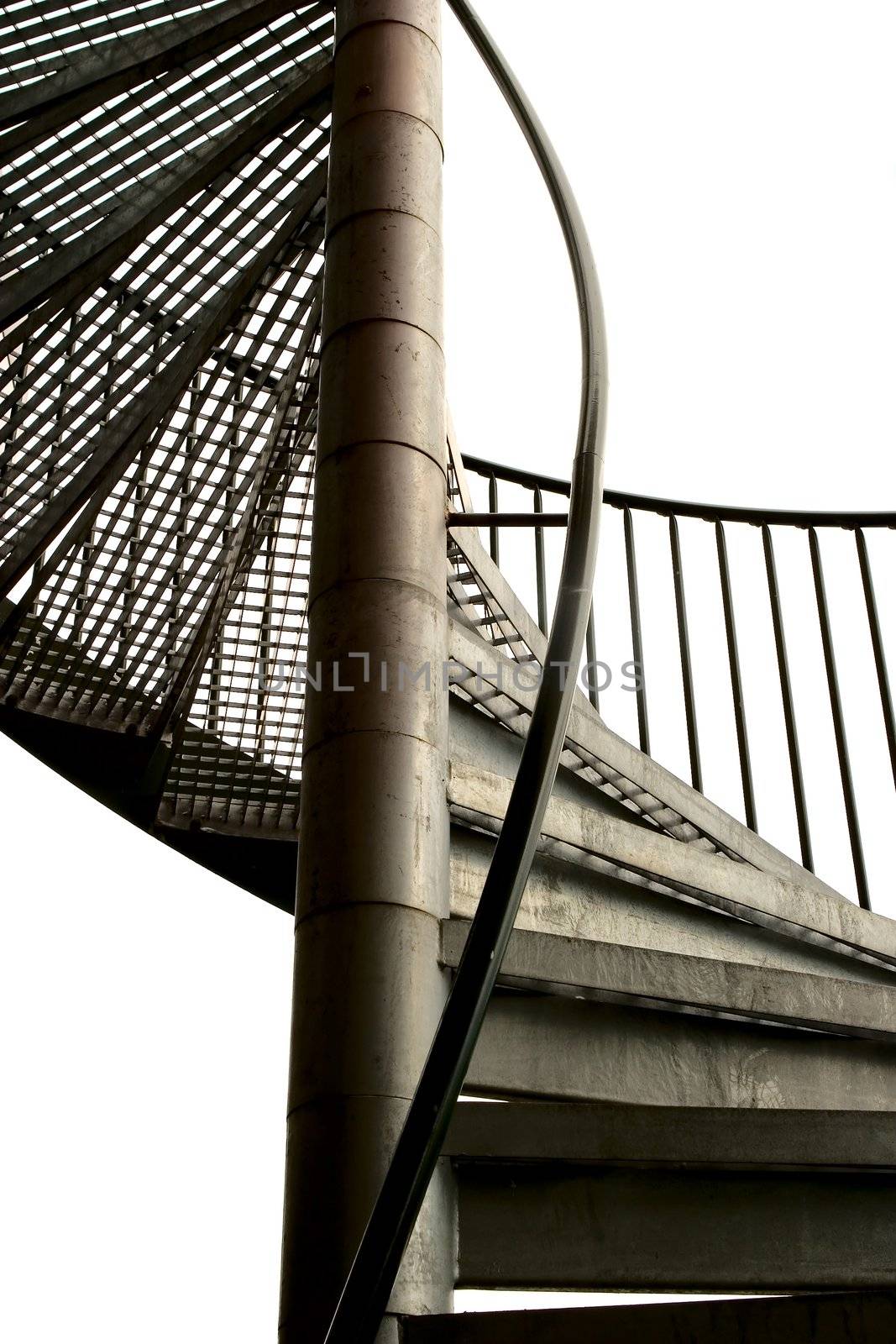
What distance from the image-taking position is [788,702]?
3.62 meters

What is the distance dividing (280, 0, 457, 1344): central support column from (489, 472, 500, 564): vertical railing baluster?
1546mm

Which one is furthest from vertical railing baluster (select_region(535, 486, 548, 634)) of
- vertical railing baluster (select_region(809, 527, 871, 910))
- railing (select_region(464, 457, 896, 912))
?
vertical railing baluster (select_region(809, 527, 871, 910))

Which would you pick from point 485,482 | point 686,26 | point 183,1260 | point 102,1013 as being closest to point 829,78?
point 686,26

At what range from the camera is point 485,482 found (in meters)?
4.26

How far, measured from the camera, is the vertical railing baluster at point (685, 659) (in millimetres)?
3654

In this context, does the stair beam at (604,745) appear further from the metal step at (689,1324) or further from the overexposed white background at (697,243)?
the overexposed white background at (697,243)

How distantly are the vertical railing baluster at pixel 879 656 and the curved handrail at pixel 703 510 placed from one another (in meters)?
0.13

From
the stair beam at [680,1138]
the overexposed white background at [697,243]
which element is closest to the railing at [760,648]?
the overexposed white background at [697,243]

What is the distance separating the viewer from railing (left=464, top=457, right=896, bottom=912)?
3.58 meters

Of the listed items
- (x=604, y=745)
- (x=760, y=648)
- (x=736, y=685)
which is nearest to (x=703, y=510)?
(x=760, y=648)

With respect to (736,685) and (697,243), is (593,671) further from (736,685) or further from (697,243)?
(697,243)

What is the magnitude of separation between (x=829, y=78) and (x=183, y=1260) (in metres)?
5.41

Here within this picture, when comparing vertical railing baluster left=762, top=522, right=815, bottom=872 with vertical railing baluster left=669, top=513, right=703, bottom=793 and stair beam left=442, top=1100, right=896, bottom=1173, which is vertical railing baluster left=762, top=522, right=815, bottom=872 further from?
stair beam left=442, top=1100, right=896, bottom=1173

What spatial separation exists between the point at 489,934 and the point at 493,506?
2681 millimetres
